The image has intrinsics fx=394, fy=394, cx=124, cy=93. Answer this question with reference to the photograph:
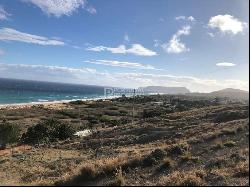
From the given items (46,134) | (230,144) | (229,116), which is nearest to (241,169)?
(230,144)

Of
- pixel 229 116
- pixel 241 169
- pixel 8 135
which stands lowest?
pixel 8 135

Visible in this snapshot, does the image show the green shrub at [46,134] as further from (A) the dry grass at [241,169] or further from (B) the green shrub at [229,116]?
(A) the dry grass at [241,169]

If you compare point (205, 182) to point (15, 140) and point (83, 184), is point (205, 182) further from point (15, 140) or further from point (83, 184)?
point (15, 140)

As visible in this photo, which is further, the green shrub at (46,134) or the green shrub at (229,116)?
the green shrub at (46,134)

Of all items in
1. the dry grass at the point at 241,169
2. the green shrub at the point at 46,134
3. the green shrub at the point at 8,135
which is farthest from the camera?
the green shrub at the point at 46,134

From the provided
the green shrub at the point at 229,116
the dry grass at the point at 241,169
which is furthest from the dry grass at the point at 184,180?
the green shrub at the point at 229,116

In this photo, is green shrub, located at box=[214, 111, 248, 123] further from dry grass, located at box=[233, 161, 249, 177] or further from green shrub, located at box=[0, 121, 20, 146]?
green shrub, located at box=[0, 121, 20, 146]

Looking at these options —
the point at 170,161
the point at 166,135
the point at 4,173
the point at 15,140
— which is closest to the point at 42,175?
the point at 4,173

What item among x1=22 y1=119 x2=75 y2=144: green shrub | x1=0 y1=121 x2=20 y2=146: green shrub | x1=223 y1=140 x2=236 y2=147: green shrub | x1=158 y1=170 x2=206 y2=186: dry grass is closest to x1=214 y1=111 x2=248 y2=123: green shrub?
x1=223 y1=140 x2=236 y2=147: green shrub

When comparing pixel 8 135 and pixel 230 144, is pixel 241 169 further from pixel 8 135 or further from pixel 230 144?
pixel 8 135

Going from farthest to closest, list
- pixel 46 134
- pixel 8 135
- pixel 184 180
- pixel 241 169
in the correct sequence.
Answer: pixel 46 134 < pixel 8 135 < pixel 241 169 < pixel 184 180

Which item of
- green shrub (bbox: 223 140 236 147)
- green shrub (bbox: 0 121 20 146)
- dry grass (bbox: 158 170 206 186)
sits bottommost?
green shrub (bbox: 0 121 20 146)

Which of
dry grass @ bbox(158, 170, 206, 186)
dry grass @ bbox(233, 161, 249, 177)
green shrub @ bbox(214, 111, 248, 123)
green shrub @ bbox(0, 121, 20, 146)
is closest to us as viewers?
dry grass @ bbox(158, 170, 206, 186)

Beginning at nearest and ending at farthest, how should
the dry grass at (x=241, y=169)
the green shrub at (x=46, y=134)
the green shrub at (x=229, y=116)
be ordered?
the dry grass at (x=241, y=169), the green shrub at (x=229, y=116), the green shrub at (x=46, y=134)
